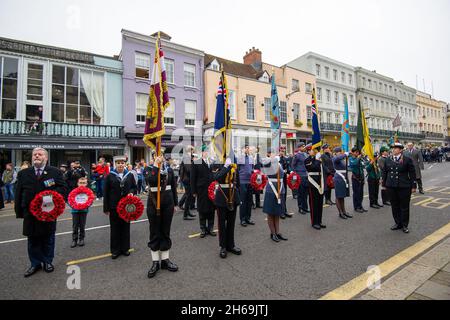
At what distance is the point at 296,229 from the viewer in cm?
593

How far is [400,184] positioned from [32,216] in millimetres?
7854

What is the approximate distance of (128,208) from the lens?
4.45 meters

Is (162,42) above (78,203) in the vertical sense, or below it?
above

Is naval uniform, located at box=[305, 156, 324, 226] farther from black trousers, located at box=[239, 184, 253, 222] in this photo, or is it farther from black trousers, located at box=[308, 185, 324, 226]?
black trousers, located at box=[239, 184, 253, 222]

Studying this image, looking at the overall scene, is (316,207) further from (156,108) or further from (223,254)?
(156,108)

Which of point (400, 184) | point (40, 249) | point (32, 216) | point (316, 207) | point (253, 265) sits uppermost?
point (400, 184)

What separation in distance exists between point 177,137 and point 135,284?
52.9ft

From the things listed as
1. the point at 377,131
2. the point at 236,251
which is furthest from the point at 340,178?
the point at 377,131

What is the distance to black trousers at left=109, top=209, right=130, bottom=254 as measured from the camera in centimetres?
447

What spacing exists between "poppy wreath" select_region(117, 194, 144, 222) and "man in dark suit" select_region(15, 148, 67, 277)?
113cm

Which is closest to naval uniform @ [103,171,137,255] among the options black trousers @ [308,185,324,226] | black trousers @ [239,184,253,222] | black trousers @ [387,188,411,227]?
black trousers @ [239,184,253,222]

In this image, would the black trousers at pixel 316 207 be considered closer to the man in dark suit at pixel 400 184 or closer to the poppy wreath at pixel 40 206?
the man in dark suit at pixel 400 184

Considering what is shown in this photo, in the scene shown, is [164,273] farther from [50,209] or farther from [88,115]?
[88,115]
